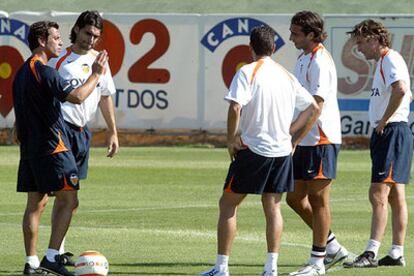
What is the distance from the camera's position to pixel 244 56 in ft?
89.8

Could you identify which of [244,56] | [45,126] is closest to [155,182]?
[244,56]

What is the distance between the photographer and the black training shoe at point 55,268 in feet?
36.2

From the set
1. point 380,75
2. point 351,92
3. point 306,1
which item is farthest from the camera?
point 306,1

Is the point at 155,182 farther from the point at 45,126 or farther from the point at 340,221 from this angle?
the point at 45,126

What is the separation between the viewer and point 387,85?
1206 centimetres

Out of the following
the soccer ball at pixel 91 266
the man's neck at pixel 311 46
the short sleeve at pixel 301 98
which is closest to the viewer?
the soccer ball at pixel 91 266

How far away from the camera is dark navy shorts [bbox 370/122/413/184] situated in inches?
480

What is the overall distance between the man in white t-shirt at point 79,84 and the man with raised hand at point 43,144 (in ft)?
2.23

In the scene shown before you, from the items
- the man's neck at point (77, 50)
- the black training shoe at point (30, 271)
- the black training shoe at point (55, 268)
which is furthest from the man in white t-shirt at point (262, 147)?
the man's neck at point (77, 50)

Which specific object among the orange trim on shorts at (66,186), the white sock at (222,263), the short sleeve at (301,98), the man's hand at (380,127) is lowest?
the white sock at (222,263)

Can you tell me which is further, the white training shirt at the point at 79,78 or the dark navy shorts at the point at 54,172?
the white training shirt at the point at 79,78

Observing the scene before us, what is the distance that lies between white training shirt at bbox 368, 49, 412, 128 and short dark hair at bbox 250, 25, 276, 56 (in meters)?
1.86

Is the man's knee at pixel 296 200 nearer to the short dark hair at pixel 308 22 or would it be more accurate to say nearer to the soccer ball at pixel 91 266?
the short dark hair at pixel 308 22

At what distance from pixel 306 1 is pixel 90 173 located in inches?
583
